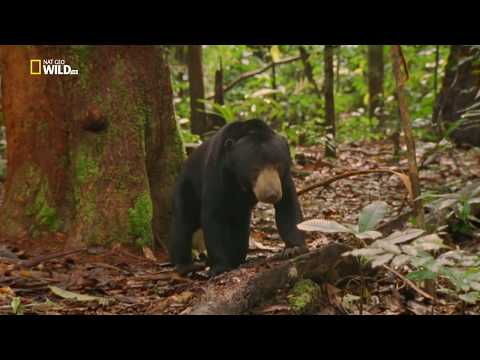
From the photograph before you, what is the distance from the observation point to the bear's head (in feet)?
14.3

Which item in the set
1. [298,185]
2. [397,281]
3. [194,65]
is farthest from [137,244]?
[194,65]

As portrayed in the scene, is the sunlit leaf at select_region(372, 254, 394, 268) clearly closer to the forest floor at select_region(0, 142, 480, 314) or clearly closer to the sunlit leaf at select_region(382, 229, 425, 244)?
the sunlit leaf at select_region(382, 229, 425, 244)

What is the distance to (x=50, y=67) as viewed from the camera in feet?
16.4

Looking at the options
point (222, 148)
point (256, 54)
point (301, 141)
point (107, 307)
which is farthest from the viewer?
point (256, 54)

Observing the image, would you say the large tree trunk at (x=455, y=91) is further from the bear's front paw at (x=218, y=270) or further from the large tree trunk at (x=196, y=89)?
the bear's front paw at (x=218, y=270)

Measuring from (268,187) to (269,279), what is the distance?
3.00 feet

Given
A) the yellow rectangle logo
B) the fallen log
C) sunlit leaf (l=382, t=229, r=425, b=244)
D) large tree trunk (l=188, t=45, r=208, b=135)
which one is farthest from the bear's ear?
large tree trunk (l=188, t=45, r=208, b=135)

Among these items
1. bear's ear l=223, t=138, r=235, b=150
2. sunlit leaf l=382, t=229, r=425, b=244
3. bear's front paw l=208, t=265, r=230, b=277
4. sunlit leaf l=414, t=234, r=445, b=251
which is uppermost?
bear's ear l=223, t=138, r=235, b=150

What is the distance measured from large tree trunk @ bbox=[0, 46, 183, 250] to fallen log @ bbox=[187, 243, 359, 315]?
1.47 metres

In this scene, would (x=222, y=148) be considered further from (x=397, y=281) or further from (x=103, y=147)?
(x=397, y=281)

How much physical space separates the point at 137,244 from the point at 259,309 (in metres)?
1.62

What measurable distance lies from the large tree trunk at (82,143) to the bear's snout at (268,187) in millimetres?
949

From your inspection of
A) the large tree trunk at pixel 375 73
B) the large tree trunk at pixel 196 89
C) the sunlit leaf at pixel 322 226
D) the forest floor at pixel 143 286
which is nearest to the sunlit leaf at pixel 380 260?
the sunlit leaf at pixel 322 226

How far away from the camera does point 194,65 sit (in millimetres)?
8344
